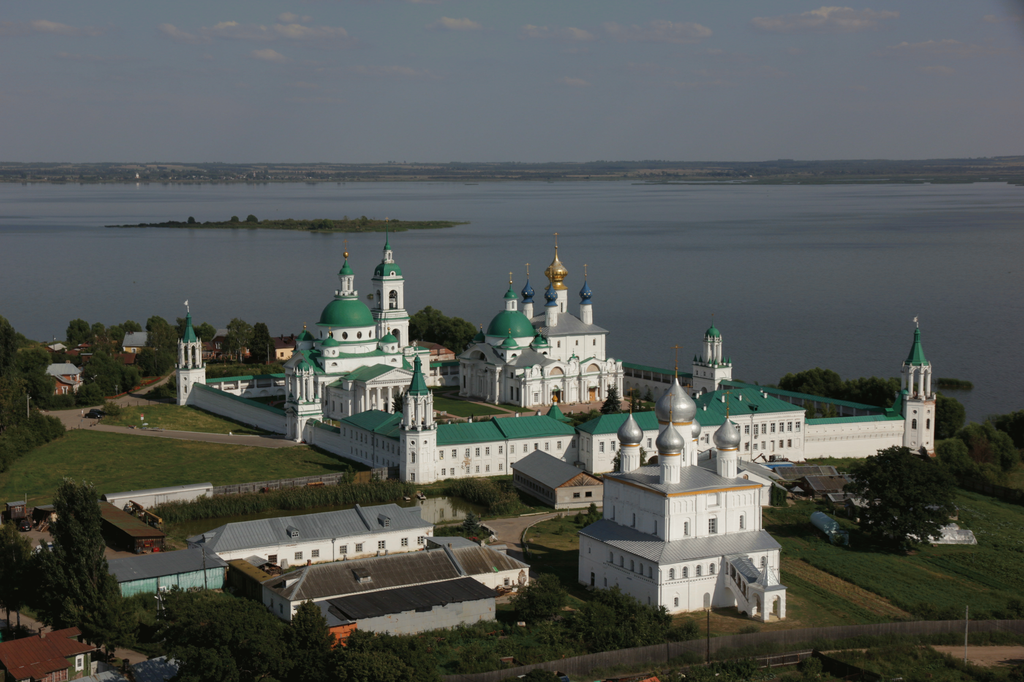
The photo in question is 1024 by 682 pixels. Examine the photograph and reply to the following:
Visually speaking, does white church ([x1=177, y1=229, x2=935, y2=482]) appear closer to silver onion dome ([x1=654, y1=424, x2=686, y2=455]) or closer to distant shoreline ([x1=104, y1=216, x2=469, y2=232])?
silver onion dome ([x1=654, y1=424, x2=686, y2=455])

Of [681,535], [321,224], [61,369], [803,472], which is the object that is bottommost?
[803,472]

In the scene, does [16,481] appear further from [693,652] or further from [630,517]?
[693,652]

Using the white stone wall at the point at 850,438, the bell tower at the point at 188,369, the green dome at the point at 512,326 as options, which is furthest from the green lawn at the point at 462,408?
the white stone wall at the point at 850,438

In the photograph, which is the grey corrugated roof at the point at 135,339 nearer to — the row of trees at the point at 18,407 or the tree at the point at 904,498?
the row of trees at the point at 18,407

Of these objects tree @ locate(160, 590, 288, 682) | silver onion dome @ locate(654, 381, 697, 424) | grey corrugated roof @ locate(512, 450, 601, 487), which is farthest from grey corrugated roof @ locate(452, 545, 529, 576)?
grey corrugated roof @ locate(512, 450, 601, 487)

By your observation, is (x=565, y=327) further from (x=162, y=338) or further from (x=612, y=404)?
(x=162, y=338)

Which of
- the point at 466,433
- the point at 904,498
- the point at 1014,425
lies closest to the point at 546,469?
the point at 466,433
